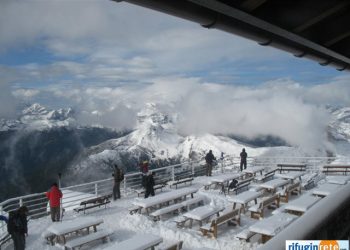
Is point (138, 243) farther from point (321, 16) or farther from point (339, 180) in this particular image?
point (339, 180)

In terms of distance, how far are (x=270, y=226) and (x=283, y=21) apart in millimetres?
7166

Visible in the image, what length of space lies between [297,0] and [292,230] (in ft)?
9.70

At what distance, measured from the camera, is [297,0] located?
15.6 feet

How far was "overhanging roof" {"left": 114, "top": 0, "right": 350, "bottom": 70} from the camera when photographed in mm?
3406

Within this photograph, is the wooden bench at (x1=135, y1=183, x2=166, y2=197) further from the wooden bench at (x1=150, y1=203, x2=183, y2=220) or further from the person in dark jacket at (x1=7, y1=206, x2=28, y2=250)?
the person in dark jacket at (x1=7, y1=206, x2=28, y2=250)

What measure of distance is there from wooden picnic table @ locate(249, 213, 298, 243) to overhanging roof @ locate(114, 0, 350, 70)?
516cm

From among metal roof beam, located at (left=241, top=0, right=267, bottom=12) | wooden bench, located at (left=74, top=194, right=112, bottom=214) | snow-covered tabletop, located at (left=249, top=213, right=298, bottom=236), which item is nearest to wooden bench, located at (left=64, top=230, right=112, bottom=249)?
wooden bench, located at (left=74, top=194, right=112, bottom=214)

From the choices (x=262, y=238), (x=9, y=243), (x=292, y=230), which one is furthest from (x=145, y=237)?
(x=292, y=230)

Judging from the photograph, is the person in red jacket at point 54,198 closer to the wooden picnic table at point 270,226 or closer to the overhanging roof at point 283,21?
the wooden picnic table at point 270,226

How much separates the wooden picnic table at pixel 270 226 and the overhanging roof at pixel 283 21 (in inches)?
203

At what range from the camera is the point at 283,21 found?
4902mm

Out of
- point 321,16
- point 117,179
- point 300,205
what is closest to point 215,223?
point 300,205

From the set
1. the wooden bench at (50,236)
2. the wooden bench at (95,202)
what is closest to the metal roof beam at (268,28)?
the wooden bench at (50,236)

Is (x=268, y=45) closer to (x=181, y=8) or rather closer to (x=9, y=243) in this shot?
(x=181, y=8)
